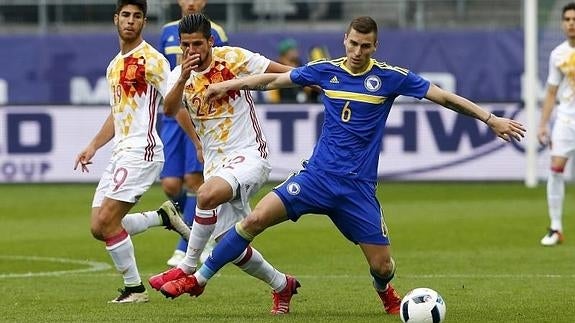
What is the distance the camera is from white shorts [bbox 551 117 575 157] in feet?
47.8

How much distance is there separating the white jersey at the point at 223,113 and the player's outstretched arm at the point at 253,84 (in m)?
0.64

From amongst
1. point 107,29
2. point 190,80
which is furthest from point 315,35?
point 190,80

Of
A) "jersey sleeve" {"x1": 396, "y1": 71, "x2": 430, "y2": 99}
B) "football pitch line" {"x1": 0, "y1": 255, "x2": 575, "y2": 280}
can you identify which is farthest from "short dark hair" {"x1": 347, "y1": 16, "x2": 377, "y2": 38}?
"football pitch line" {"x1": 0, "y1": 255, "x2": 575, "y2": 280}

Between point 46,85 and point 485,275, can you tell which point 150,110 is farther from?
point 46,85

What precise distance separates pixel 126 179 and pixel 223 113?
33.0 inches

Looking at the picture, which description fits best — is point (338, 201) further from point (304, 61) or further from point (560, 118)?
point (304, 61)

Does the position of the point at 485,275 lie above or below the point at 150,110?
below

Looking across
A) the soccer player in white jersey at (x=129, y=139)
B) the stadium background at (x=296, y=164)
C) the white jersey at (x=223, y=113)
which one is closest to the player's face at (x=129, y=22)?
the soccer player in white jersey at (x=129, y=139)

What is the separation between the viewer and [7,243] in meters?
15.1

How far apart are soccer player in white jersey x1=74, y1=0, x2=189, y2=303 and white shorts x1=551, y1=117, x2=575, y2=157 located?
5.92 metres

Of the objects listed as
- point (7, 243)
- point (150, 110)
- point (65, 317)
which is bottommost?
point (7, 243)

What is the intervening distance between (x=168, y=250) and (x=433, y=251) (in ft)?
8.92

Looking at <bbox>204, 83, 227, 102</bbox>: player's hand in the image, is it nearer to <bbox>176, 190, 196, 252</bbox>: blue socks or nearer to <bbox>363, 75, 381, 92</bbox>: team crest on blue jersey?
<bbox>363, 75, 381, 92</bbox>: team crest on blue jersey

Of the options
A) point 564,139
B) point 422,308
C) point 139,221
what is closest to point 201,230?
point 139,221
